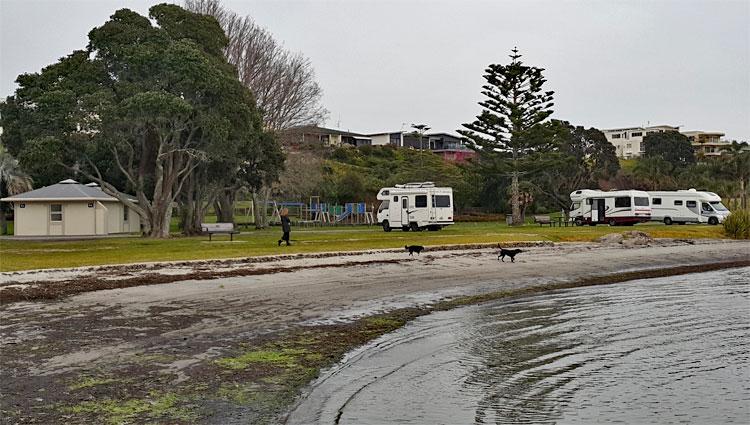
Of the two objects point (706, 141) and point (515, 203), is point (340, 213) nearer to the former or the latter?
point (515, 203)

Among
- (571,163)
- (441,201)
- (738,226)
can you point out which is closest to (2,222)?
(441,201)

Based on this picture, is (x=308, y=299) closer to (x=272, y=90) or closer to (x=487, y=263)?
(x=487, y=263)

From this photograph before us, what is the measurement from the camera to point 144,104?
102 ft

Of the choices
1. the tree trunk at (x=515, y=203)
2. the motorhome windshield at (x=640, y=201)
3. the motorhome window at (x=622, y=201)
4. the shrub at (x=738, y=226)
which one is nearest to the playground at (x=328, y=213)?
the tree trunk at (x=515, y=203)

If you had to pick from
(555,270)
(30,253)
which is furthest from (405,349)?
(30,253)

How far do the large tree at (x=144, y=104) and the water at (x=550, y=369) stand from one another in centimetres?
2149

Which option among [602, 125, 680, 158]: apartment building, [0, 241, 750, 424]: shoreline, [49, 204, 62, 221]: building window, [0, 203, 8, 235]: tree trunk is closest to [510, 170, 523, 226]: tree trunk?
[49, 204, 62, 221]: building window

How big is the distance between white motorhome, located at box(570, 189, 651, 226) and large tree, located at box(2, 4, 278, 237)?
2120 cm

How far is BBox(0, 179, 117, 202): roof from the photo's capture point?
3997 cm

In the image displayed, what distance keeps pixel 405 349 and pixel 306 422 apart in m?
4.04

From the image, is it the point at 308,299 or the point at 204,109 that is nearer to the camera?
the point at 308,299

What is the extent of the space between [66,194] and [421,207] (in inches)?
706

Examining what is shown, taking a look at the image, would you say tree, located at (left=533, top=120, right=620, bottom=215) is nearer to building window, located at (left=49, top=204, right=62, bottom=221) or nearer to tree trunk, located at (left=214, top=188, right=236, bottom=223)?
tree trunk, located at (left=214, top=188, right=236, bottom=223)

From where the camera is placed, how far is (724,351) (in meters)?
11.3
